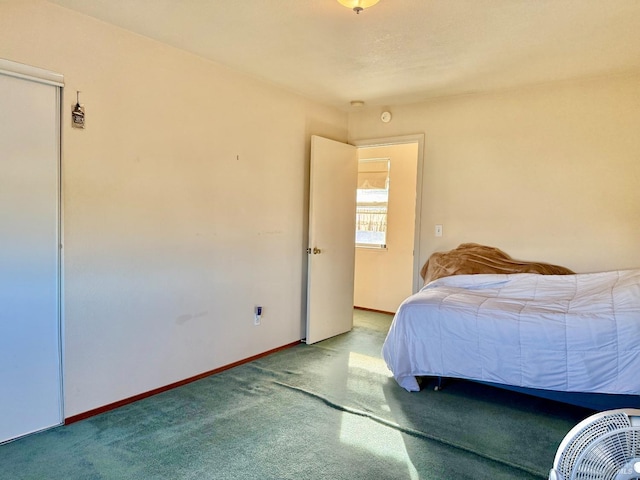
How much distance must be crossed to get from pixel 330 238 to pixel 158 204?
1862 millimetres

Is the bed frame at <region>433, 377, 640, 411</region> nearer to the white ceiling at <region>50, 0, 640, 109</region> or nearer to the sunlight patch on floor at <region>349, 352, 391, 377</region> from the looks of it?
the sunlight patch on floor at <region>349, 352, 391, 377</region>

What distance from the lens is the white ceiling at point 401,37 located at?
2191 millimetres

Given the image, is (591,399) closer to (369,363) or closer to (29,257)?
(369,363)

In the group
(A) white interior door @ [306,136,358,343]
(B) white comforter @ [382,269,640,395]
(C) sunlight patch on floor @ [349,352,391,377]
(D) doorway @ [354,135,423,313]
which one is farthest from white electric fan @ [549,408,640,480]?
(D) doorway @ [354,135,423,313]

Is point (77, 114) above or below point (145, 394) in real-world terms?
above

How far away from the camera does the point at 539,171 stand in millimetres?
3482

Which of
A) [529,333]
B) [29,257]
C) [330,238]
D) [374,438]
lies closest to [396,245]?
[330,238]

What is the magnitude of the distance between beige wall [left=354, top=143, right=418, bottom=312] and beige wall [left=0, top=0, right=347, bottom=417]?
1873 millimetres

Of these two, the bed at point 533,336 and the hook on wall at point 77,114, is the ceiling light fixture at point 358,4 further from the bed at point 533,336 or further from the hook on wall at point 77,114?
the bed at point 533,336

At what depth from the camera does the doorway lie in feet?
17.1

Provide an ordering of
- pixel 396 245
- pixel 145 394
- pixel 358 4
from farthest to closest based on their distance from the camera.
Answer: pixel 396 245 → pixel 145 394 → pixel 358 4

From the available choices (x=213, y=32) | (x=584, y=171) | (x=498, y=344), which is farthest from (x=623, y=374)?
(x=213, y=32)

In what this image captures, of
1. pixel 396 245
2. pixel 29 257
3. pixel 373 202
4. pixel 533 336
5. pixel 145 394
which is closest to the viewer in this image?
pixel 29 257

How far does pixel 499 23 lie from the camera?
7.62 feet
